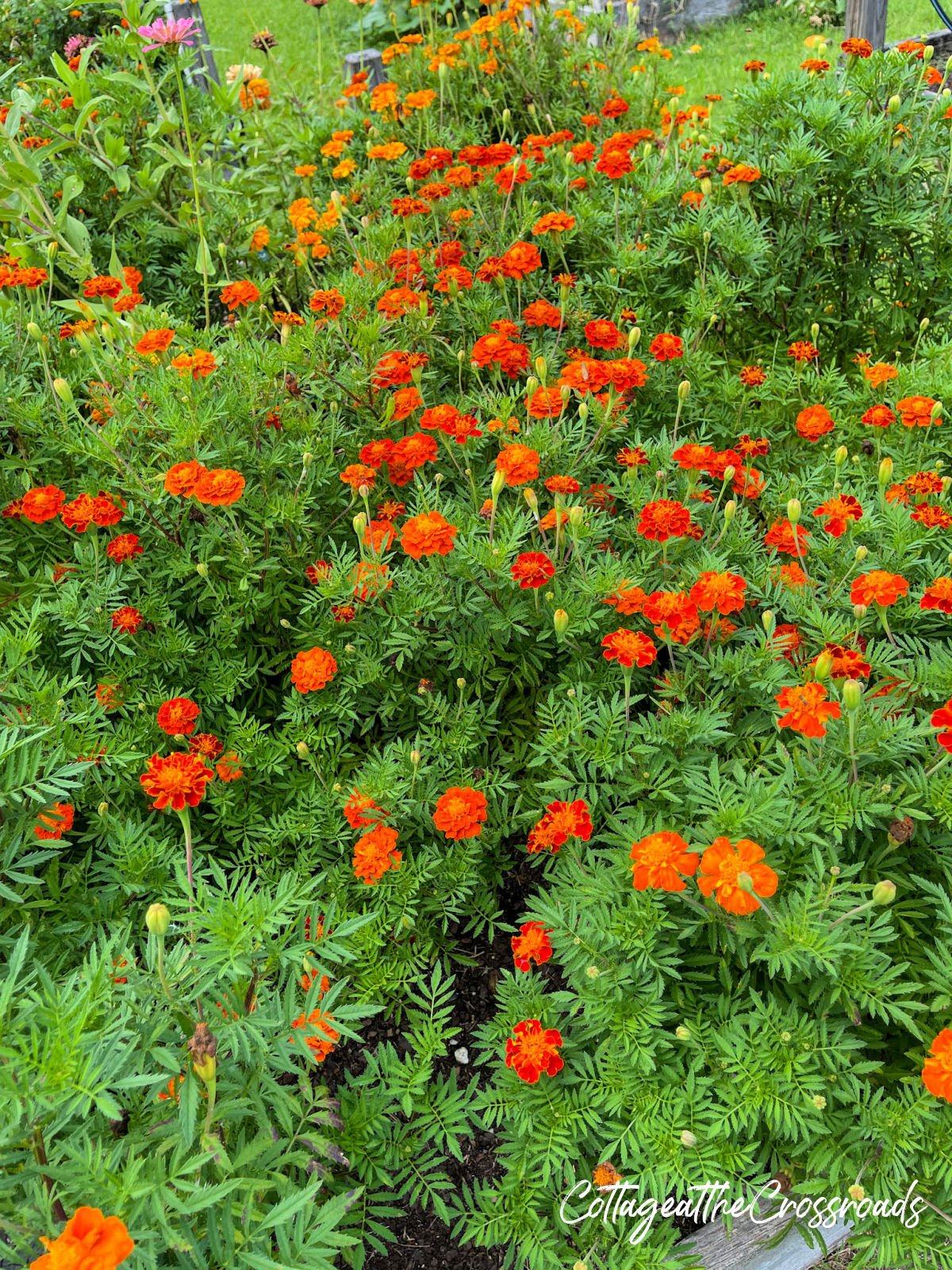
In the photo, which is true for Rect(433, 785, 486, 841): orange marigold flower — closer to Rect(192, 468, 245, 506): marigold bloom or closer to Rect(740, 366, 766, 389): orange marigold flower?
Rect(192, 468, 245, 506): marigold bloom

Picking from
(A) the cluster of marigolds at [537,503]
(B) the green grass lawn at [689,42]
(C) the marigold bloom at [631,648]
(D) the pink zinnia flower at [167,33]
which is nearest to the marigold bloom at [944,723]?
(A) the cluster of marigolds at [537,503]

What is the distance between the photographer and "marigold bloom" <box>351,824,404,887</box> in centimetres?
163

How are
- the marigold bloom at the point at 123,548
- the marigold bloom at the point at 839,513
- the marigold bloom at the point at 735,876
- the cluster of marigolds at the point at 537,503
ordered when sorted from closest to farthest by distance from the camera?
the marigold bloom at the point at 735,876 < the cluster of marigolds at the point at 537,503 < the marigold bloom at the point at 839,513 < the marigold bloom at the point at 123,548

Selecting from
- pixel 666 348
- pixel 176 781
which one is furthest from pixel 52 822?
pixel 666 348

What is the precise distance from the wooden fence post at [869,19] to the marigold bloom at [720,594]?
11.6 ft

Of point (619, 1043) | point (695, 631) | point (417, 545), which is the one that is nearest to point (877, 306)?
point (695, 631)

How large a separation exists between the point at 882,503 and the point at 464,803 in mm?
1107

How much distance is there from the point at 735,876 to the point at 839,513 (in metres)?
0.90

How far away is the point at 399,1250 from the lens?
5.50 ft

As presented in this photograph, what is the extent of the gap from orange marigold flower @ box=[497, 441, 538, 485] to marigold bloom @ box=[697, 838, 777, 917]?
2.91 feet

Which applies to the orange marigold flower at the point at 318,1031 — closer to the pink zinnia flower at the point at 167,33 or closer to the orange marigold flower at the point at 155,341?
the orange marigold flower at the point at 155,341

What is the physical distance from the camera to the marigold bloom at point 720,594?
1.65 meters

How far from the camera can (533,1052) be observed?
1457 millimetres

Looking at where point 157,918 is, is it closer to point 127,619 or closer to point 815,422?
point 127,619
